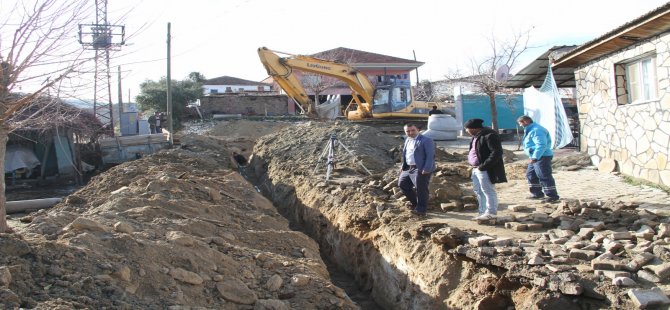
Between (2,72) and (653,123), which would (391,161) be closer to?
(653,123)

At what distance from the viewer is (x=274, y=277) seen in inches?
228

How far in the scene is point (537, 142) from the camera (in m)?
8.05

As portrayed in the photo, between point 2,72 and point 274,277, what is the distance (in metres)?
3.17

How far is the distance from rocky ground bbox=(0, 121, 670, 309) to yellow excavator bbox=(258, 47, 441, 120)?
8935 millimetres

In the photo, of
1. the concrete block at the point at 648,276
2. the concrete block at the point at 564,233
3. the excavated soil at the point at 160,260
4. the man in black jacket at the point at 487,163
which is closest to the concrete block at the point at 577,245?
the concrete block at the point at 564,233

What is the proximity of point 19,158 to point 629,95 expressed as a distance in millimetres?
16799

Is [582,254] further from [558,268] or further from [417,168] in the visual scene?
[417,168]

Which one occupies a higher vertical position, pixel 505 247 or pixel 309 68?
pixel 309 68

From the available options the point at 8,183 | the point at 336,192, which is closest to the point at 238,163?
the point at 8,183

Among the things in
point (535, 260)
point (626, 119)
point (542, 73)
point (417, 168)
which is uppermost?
point (542, 73)

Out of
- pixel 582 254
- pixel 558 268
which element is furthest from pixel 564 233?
pixel 558 268

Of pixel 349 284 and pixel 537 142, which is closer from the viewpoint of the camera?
pixel 537 142

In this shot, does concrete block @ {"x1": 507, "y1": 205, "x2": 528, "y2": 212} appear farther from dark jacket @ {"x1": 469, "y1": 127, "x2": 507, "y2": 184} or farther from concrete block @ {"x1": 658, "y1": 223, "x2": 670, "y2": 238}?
concrete block @ {"x1": 658, "y1": 223, "x2": 670, "y2": 238}

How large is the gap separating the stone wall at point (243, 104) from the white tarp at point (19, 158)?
14834 millimetres
